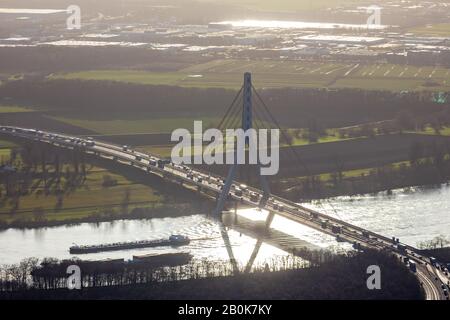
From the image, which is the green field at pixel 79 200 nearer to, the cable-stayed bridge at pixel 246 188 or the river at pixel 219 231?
the river at pixel 219 231

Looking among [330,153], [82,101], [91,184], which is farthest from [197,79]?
[91,184]

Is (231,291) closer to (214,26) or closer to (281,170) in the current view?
(281,170)
